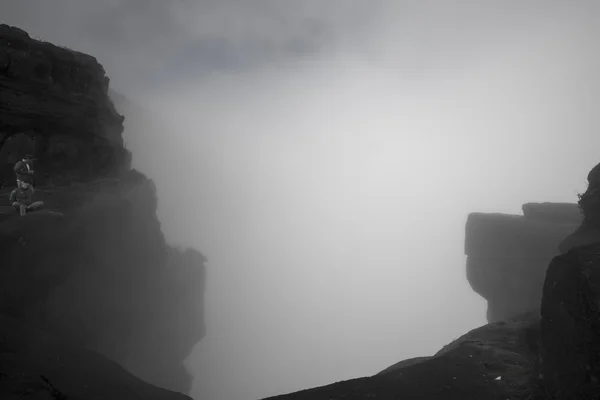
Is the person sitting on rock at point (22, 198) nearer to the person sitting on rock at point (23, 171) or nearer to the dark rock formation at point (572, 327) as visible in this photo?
→ the person sitting on rock at point (23, 171)

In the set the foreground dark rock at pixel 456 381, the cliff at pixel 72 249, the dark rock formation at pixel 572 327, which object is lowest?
the foreground dark rock at pixel 456 381

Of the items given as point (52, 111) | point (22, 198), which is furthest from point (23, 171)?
point (52, 111)

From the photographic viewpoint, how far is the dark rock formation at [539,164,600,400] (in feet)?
23.3

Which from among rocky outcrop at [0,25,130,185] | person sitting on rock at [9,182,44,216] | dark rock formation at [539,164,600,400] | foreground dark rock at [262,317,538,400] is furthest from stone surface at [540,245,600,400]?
rocky outcrop at [0,25,130,185]

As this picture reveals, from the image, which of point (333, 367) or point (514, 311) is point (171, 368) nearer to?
point (514, 311)

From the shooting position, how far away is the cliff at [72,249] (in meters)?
15.7

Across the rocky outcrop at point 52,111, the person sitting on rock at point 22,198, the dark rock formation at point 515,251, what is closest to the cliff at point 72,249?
the rocky outcrop at point 52,111

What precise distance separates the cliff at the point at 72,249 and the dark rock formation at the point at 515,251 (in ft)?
99.3

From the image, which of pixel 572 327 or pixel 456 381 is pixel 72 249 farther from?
pixel 572 327

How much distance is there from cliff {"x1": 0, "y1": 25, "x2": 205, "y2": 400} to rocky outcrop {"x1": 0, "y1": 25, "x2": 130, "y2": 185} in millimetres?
73

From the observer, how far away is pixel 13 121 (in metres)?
21.0

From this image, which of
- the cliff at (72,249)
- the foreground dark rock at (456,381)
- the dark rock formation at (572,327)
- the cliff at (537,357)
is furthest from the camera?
the cliff at (72,249)

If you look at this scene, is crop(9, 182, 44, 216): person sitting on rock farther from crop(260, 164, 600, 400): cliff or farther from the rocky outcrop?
crop(260, 164, 600, 400): cliff

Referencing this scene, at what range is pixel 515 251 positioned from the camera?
2961cm
